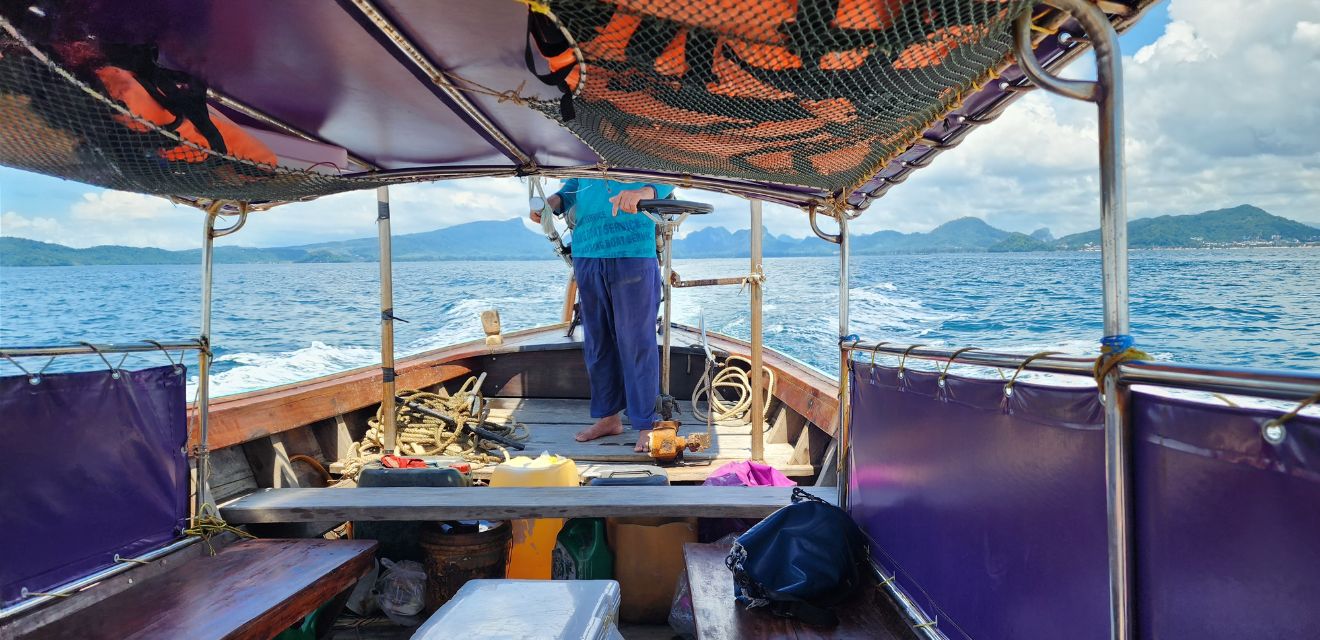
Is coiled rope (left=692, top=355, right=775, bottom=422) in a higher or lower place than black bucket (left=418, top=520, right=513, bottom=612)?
higher

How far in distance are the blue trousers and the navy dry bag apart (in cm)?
196

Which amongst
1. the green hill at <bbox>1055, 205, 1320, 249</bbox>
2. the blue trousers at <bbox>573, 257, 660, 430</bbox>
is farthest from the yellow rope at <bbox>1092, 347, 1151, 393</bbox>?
the green hill at <bbox>1055, 205, 1320, 249</bbox>

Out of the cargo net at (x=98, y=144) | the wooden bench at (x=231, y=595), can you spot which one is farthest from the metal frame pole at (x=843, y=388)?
the cargo net at (x=98, y=144)

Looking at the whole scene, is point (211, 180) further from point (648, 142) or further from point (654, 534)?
point (654, 534)

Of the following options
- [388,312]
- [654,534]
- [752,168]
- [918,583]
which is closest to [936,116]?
[752,168]

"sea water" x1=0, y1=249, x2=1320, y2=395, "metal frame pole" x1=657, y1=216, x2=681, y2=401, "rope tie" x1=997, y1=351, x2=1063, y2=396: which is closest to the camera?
"rope tie" x1=997, y1=351, x2=1063, y2=396

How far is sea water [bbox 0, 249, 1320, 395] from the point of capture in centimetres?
1130

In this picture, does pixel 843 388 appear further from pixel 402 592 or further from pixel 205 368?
pixel 205 368

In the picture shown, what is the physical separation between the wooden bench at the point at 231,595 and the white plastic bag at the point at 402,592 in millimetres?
455

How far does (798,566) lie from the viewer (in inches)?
66.3

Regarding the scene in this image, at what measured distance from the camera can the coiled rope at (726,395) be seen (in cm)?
434

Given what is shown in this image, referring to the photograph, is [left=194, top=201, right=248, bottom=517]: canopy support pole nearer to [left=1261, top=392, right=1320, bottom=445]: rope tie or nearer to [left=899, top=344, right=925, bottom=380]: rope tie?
[left=899, top=344, right=925, bottom=380]: rope tie

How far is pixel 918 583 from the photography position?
1522mm

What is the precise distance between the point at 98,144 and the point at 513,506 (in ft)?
4.88
